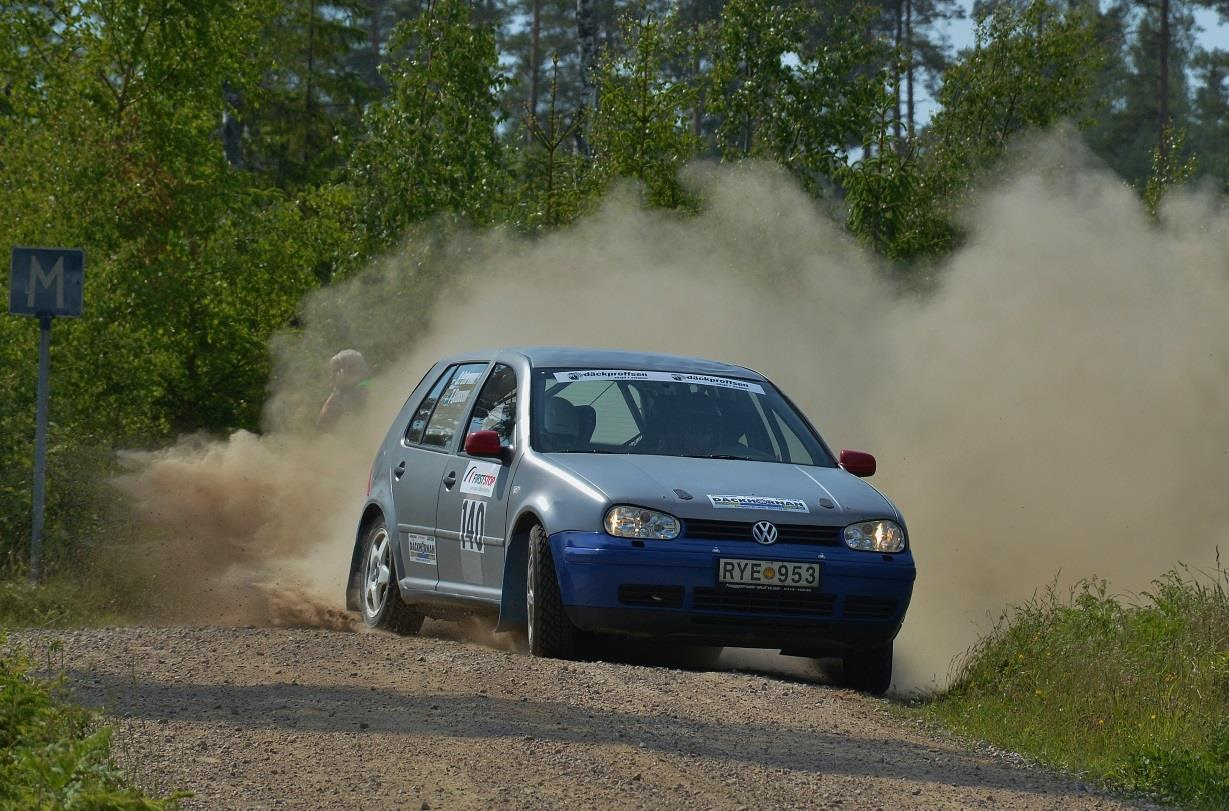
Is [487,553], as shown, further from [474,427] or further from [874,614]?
[874,614]

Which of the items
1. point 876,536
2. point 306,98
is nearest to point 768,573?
point 876,536

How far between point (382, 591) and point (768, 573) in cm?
317

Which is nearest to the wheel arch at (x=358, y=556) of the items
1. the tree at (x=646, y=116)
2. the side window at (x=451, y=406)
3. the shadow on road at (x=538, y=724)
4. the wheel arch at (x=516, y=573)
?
the side window at (x=451, y=406)

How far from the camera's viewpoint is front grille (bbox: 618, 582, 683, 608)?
851cm

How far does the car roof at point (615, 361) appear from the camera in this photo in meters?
10.1

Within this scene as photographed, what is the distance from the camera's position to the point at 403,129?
24.0m

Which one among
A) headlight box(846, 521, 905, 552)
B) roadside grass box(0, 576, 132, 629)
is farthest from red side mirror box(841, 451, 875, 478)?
roadside grass box(0, 576, 132, 629)

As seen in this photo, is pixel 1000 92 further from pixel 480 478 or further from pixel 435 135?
pixel 480 478

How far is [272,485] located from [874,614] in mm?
10393

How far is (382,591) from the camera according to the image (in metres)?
10.9

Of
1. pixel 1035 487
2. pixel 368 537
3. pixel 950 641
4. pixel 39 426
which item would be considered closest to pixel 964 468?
pixel 1035 487

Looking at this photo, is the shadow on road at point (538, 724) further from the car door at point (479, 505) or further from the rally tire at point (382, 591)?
the rally tire at point (382, 591)

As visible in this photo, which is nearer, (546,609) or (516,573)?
(546,609)

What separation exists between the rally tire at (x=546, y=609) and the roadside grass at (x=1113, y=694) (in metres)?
1.76
